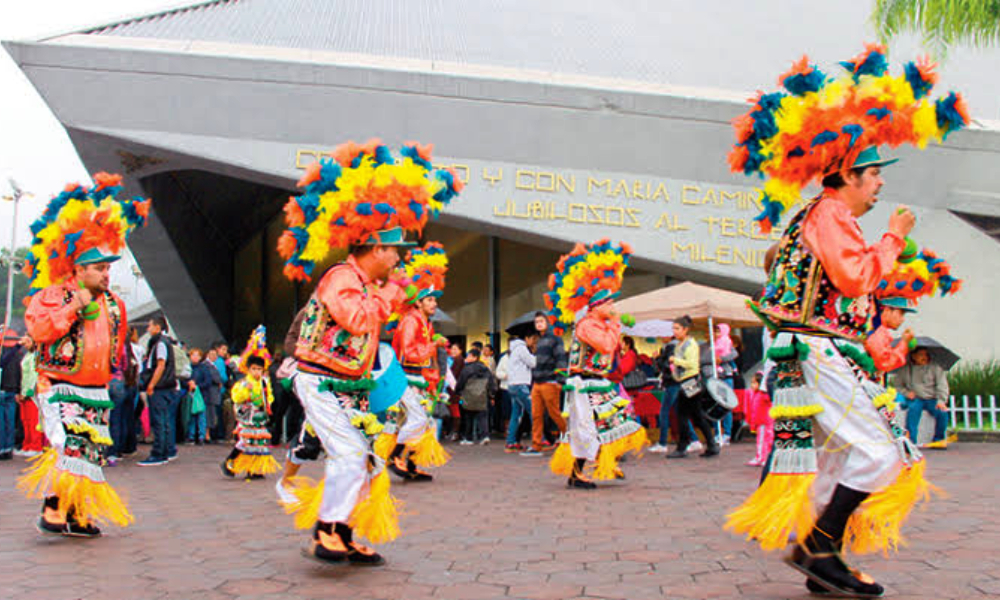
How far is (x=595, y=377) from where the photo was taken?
7945 mm

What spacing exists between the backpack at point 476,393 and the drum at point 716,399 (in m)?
4.20

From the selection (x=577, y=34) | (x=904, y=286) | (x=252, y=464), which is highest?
(x=577, y=34)

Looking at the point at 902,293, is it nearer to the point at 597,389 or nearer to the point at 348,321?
the point at 597,389

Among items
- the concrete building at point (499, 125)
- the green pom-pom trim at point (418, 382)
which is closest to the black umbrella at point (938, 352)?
the concrete building at point (499, 125)

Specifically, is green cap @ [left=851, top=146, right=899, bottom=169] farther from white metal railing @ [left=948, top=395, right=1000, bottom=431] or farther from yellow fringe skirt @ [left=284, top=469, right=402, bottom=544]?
white metal railing @ [left=948, top=395, right=1000, bottom=431]

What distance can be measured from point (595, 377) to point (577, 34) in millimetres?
14641

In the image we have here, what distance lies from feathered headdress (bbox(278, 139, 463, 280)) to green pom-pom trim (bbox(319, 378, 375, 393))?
65 cm

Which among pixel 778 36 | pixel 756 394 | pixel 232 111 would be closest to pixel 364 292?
pixel 756 394

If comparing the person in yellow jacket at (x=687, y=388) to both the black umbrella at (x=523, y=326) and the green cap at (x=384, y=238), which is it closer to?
the black umbrella at (x=523, y=326)

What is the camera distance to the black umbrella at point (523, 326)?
1469 cm

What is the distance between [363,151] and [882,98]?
2.69 metres

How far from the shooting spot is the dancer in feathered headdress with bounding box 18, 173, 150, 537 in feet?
18.1

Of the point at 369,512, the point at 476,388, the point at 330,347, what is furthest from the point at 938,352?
the point at 330,347

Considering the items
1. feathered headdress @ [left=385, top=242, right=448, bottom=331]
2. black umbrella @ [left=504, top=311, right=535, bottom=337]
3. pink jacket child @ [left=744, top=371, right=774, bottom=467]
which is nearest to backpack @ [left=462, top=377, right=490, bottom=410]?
black umbrella @ [left=504, top=311, right=535, bottom=337]
